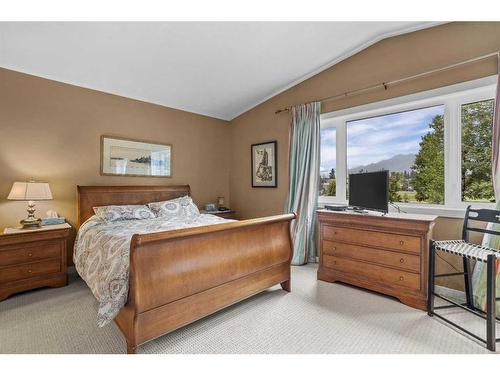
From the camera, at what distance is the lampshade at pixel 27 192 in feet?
8.98

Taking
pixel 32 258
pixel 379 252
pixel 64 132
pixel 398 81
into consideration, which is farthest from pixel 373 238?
pixel 64 132

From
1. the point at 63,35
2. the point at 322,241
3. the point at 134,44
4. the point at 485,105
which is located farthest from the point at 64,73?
the point at 485,105

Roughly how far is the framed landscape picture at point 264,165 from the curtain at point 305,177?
47cm

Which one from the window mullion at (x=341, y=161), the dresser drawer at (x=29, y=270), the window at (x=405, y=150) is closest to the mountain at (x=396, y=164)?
the window at (x=405, y=150)

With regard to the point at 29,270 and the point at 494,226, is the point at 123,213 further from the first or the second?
the point at 494,226

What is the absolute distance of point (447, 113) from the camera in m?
2.85

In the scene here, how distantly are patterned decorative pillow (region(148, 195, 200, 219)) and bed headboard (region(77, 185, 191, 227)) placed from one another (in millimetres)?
255

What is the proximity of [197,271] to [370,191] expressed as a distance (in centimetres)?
213

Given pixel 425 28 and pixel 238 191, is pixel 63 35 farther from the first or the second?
pixel 425 28

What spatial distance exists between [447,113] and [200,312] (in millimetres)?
3277

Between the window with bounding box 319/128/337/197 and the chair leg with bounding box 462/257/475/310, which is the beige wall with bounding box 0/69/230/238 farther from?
the chair leg with bounding box 462/257/475/310

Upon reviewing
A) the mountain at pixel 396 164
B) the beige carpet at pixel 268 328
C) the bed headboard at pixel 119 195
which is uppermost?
the mountain at pixel 396 164

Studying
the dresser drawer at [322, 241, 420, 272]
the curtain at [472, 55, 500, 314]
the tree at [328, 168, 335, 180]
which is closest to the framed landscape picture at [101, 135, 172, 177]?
the tree at [328, 168, 335, 180]

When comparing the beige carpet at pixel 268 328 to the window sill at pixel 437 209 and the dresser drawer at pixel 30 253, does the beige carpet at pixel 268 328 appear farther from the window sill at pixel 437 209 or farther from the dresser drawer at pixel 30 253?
the window sill at pixel 437 209
